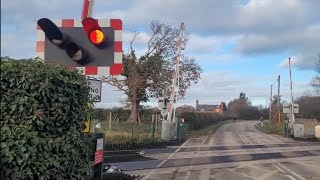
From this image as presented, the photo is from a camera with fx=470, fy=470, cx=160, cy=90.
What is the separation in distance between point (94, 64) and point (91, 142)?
1.14m

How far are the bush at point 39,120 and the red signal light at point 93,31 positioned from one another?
3.43ft

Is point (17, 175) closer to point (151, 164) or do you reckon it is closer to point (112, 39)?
point (112, 39)

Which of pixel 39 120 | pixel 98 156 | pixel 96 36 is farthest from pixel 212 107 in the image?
pixel 39 120

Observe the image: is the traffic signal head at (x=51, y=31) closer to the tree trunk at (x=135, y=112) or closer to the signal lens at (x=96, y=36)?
the signal lens at (x=96, y=36)

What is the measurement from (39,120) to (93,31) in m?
1.91

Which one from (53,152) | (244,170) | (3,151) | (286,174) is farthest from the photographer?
(244,170)

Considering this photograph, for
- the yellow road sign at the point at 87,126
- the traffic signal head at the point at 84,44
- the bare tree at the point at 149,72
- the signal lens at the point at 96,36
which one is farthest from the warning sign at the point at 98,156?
the bare tree at the point at 149,72

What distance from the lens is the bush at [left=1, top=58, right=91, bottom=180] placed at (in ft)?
15.9

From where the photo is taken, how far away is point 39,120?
509cm

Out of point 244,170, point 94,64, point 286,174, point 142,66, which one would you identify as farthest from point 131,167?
point 142,66

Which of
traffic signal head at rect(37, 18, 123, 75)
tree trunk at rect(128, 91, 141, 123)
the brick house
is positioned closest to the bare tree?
tree trunk at rect(128, 91, 141, 123)

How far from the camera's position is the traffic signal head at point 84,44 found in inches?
260

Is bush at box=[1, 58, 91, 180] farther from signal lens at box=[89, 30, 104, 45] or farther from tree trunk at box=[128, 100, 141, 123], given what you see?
tree trunk at box=[128, 100, 141, 123]

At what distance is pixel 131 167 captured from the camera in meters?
17.2
